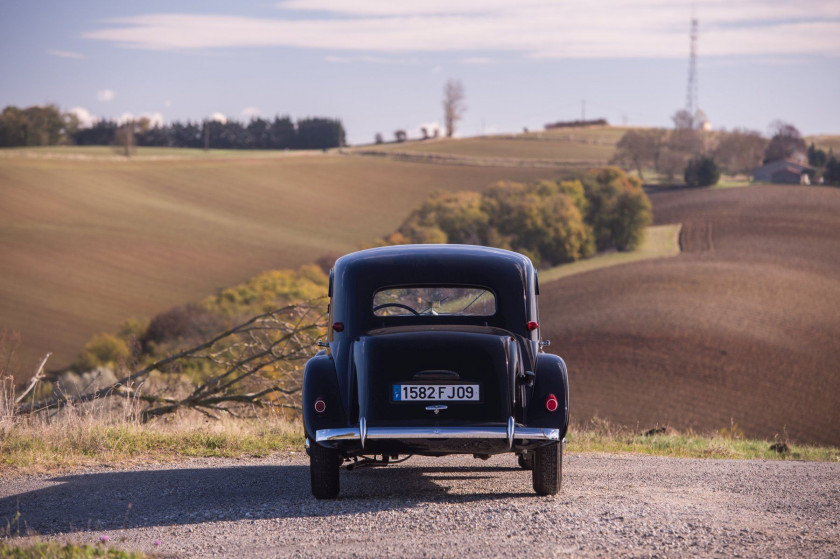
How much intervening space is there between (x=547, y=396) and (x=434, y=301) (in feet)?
4.61

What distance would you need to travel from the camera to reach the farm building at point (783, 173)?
105438 mm

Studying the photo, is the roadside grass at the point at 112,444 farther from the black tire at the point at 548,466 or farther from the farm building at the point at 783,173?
the farm building at the point at 783,173

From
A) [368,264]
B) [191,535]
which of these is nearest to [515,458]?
[368,264]

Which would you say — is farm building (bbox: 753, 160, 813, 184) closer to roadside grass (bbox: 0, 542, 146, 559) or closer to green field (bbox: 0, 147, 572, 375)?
green field (bbox: 0, 147, 572, 375)

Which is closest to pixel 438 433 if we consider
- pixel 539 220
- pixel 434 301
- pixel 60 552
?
pixel 434 301

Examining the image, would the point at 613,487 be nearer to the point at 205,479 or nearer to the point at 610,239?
the point at 205,479

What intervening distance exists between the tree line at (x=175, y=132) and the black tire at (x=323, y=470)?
99375 millimetres

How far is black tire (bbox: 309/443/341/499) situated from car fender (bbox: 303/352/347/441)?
0.14m

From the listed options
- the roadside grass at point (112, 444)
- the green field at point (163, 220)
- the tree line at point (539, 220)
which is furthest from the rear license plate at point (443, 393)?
the tree line at point (539, 220)

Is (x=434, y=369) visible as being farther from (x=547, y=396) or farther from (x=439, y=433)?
(x=547, y=396)

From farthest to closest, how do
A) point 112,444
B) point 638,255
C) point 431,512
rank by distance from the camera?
point 638,255 → point 112,444 → point 431,512

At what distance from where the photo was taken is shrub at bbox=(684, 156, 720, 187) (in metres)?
108

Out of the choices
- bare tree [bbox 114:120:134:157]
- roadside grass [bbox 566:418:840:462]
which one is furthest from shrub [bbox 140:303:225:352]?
bare tree [bbox 114:120:134:157]

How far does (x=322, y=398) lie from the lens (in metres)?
7.66
